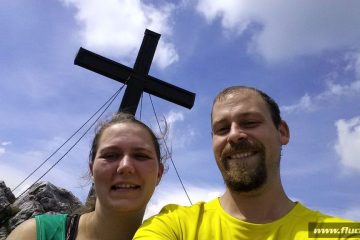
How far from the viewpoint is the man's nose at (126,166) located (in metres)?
3.22

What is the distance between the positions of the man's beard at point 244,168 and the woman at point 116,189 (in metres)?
0.67

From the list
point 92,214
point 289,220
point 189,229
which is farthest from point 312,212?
point 92,214

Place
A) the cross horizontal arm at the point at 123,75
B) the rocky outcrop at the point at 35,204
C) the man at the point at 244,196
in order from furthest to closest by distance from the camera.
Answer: the cross horizontal arm at the point at 123,75, the rocky outcrop at the point at 35,204, the man at the point at 244,196

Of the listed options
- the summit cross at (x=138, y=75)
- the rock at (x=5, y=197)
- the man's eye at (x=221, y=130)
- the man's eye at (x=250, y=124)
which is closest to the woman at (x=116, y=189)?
the man's eye at (x=221, y=130)

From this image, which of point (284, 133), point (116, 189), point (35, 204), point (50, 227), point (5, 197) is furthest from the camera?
point (5, 197)

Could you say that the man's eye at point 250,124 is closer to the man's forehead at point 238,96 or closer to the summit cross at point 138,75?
the man's forehead at point 238,96

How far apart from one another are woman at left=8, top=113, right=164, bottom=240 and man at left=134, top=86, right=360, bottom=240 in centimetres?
33

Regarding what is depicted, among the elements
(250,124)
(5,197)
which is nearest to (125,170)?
(250,124)

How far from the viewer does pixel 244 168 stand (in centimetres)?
313

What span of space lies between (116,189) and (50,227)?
69cm

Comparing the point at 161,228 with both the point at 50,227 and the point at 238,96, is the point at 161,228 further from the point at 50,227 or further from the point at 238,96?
the point at 238,96

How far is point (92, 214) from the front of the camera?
3621mm

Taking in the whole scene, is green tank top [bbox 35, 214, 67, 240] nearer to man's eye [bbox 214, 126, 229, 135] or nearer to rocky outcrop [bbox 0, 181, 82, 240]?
man's eye [bbox 214, 126, 229, 135]

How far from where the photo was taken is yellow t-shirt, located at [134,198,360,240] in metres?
2.85
